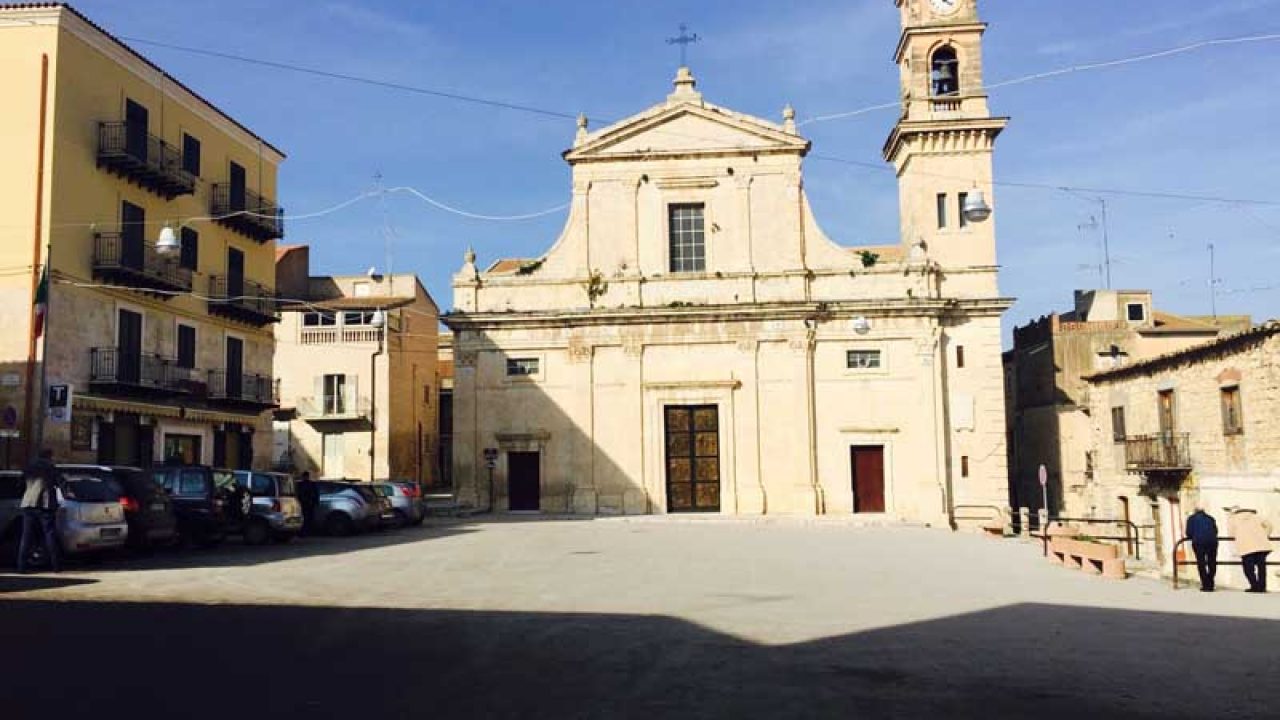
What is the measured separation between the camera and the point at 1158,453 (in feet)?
80.1

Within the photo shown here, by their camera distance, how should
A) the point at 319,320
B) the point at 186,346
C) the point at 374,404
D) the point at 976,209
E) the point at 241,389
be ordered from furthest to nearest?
the point at 319,320
the point at 374,404
the point at 241,389
the point at 186,346
the point at 976,209

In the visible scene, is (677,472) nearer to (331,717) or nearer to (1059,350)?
(1059,350)

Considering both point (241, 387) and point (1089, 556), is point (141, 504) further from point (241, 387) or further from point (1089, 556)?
point (1089, 556)

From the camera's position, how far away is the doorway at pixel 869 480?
3319 centimetres

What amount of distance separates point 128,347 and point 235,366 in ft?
18.5

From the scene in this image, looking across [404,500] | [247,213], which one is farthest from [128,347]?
[404,500]

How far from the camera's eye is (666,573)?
50.1 feet

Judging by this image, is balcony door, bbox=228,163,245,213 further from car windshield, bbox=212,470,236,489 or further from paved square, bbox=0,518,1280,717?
paved square, bbox=0,518,1280,717

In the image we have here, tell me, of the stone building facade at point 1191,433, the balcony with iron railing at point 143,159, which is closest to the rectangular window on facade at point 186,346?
the balcony with iron railing at point 143,159

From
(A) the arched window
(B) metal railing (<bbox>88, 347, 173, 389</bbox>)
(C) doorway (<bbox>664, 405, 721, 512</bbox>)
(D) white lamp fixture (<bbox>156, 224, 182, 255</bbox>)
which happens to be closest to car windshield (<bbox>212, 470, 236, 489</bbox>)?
(D) white lamp fixture (<bbox>156, 224, 182, 255</bbox>)

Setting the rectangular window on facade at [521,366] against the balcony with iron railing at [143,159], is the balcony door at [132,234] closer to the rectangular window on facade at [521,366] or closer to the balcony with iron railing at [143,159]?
the balcony with iron railing at [143,159]

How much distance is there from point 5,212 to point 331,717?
2048cm

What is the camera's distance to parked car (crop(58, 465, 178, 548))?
15969 mm

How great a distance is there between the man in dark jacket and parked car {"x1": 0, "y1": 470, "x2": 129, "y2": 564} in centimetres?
1577
